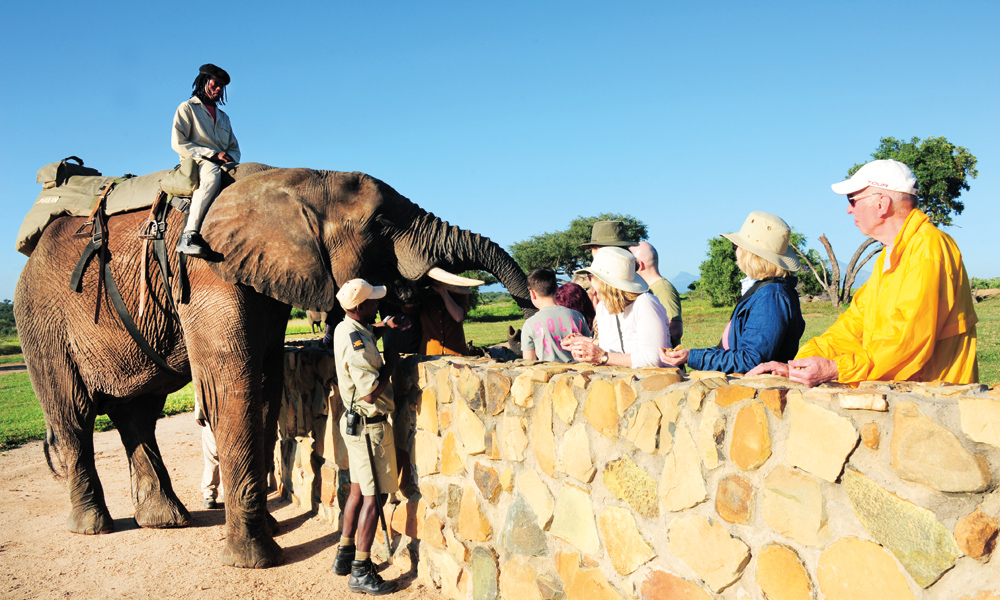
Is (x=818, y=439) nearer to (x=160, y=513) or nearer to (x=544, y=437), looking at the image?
(x=544, y=437)

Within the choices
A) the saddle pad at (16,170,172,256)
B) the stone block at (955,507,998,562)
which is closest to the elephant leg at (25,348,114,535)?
the saddle pad at (16,170,172,256)

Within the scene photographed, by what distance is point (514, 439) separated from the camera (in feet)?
12.0

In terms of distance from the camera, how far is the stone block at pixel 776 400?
7.83 feet

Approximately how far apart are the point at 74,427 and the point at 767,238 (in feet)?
18.8

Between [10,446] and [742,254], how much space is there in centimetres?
1033

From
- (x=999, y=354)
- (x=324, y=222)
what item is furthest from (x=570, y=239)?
(x=324, y=222)

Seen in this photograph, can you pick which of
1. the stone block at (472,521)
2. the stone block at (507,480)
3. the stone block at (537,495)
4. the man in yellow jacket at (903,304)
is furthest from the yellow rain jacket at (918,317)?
the stone block at (472,521)

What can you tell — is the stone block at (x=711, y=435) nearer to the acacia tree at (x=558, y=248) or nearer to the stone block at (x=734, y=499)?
the stone block at (x=734, y=499)

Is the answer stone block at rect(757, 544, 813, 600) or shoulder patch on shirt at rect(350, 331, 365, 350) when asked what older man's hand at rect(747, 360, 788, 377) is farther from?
shoulder patch on shirt at rect(350, 331, 365, 350)

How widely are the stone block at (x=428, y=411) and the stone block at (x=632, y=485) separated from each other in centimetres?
143

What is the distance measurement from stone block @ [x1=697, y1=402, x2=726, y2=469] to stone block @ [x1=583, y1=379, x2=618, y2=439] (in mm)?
468

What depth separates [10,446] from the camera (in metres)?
9.55

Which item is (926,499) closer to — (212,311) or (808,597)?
(808,597)

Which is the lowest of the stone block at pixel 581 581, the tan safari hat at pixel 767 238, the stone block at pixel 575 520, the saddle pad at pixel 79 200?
the stone block at pixel 581 581
